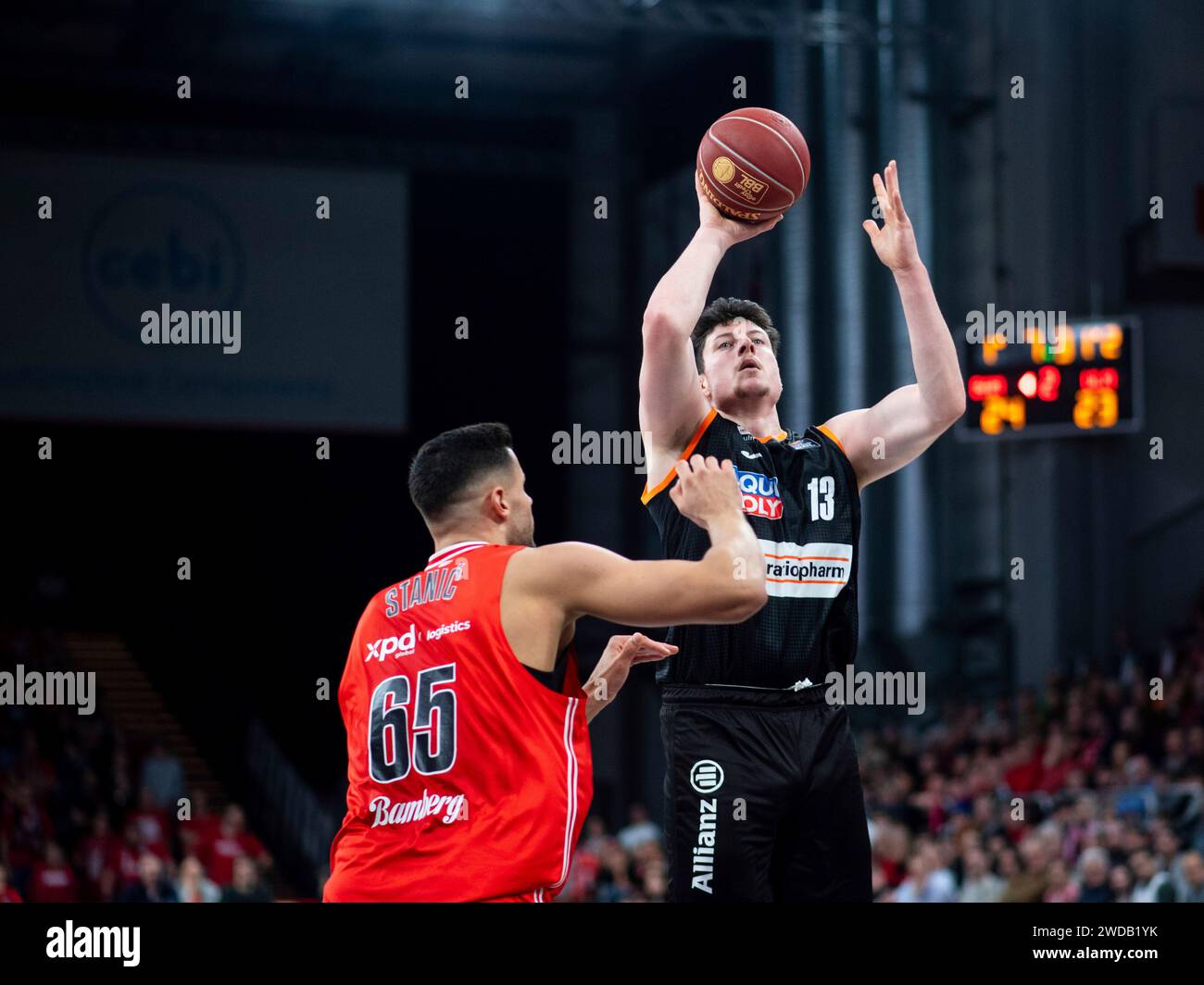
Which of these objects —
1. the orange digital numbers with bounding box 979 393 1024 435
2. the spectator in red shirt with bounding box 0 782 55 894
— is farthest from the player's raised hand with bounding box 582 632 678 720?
the orange digital numbers with bounding box 979 393 1024 435

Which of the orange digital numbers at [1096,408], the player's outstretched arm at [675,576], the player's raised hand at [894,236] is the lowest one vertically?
the player's outstretched arm at [675,576]

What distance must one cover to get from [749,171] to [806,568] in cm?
124

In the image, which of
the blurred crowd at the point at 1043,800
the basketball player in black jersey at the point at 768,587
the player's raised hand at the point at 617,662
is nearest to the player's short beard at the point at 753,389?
the basketball player in black jersey at the point at 768,587

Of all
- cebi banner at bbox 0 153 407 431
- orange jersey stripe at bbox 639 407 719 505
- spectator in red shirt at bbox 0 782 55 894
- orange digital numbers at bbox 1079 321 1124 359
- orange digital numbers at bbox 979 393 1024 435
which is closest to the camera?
orange jersey stripe at bbox 639 407 719 505

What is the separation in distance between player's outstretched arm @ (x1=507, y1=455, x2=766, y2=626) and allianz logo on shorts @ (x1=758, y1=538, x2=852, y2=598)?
0.81 metres

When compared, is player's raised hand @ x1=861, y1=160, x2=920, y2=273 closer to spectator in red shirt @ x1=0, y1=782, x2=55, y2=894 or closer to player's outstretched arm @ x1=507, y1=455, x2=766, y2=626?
player's outstretched arm @ x1=507, y1=455, x2=766, y2=626

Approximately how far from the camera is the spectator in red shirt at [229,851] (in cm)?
1683

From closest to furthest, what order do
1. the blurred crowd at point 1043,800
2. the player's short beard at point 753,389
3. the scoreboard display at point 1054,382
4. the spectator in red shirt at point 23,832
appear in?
the player's short beard at point 753,389 < the blurred crowd at point 1043,800 < the spectator in red shirt at point 23,832 < the scoreboard display at point 1054,382

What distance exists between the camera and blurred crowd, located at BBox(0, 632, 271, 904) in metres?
15.6

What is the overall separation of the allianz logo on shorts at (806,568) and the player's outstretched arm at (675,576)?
807 mm

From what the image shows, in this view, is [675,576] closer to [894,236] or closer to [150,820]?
[894,236]

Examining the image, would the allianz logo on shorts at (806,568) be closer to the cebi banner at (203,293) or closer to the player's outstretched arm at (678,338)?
the player's outstretched arm at (678,338)

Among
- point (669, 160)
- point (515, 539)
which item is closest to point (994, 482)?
point (669, 160)

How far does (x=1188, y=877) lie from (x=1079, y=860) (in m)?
1.43
